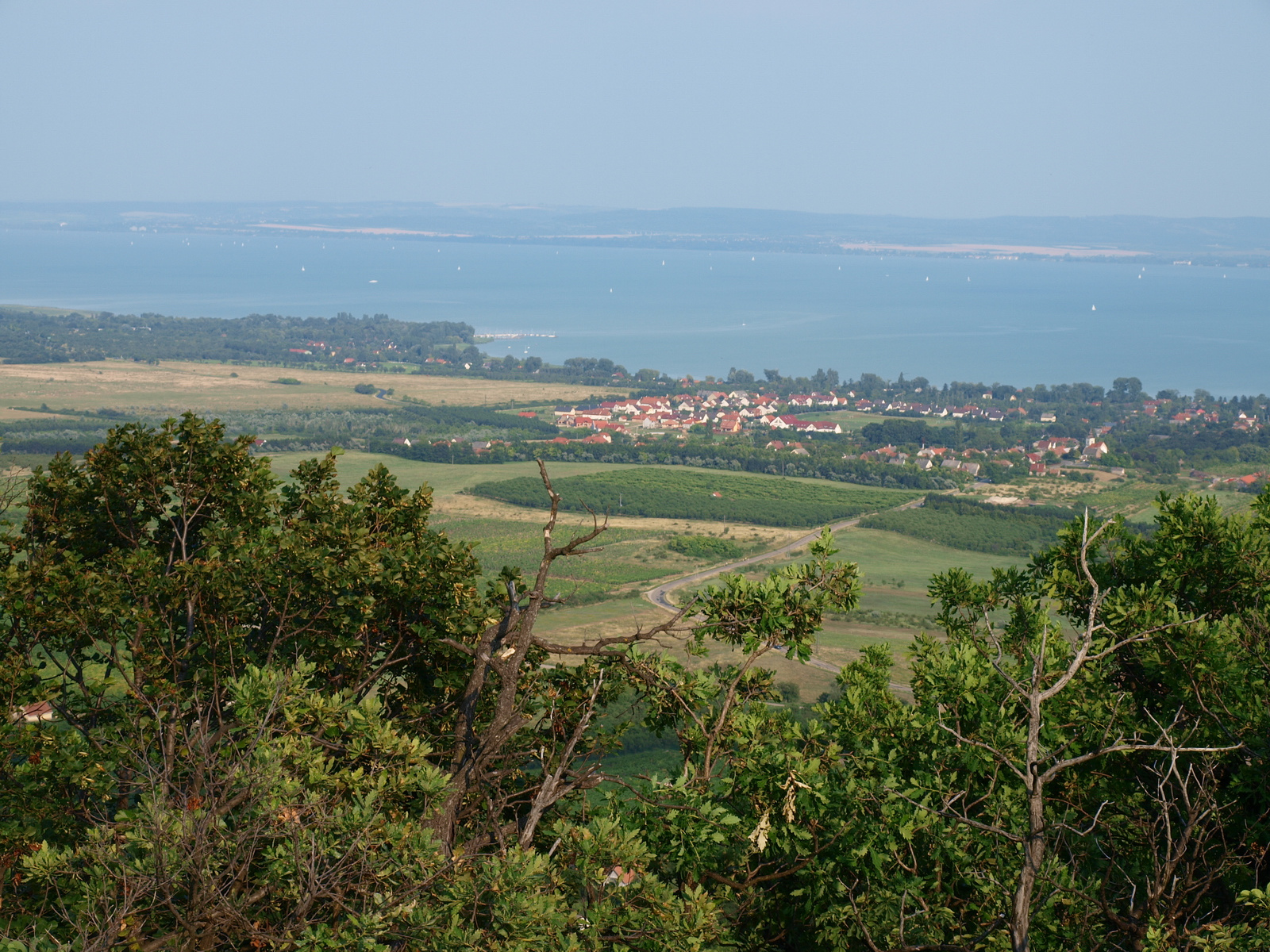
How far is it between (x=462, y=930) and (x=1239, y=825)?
3891mm

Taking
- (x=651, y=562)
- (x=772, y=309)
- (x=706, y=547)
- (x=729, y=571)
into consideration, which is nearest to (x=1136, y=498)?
(x=706, y=547)

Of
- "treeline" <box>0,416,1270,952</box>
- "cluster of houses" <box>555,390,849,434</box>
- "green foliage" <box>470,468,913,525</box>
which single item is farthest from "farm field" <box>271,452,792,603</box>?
"treeline" <box>0,416,1270,952</box>

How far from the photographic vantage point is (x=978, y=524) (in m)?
40.6

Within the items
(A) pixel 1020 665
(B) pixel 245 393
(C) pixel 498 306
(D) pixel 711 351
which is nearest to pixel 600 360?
(D) pixel 711 351

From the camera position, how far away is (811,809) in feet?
18.3

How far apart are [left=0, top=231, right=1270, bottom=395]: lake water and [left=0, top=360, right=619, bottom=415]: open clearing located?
1715cm

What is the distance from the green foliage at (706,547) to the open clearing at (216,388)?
1213 inches

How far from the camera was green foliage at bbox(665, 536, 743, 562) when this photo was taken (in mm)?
35969

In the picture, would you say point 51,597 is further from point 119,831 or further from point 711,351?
point 711,351

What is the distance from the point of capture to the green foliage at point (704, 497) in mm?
41969

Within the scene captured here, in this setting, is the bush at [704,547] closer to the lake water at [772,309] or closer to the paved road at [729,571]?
the paved road at [729,571]

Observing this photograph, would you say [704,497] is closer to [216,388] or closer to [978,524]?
[978,524]

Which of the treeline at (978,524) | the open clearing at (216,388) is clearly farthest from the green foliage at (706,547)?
the open clearing at (216,388)

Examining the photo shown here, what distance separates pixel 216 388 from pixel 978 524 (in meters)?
46.0
